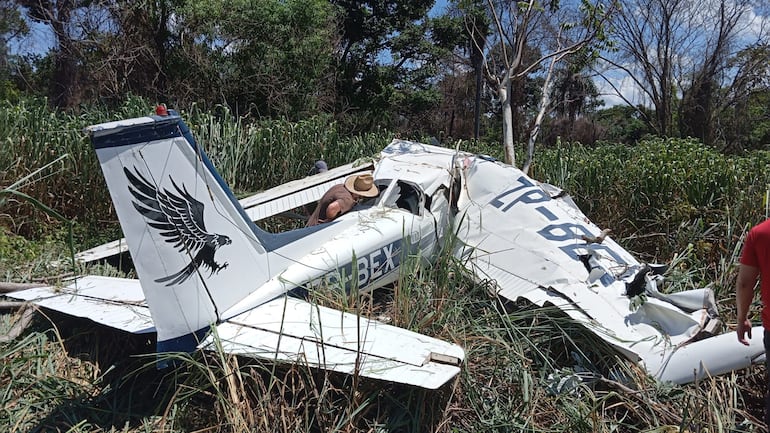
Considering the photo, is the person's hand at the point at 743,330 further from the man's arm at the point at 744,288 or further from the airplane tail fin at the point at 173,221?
the airplane tail fin at the point at 173,221

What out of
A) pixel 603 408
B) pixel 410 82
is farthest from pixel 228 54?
pixel 603 408

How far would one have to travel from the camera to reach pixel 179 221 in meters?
3.03

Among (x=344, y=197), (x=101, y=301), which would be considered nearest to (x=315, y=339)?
(x=101, y=301)

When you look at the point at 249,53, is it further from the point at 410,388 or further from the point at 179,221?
the point at 410,388

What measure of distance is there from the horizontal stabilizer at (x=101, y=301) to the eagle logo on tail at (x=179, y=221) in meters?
0.51

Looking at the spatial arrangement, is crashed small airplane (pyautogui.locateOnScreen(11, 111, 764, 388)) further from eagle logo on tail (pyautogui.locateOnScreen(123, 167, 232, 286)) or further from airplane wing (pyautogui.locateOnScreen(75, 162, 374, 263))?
airplane wing (pyautogui.locateOnScreen(75, 162, 374, 263))

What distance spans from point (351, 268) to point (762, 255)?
2.48 metres

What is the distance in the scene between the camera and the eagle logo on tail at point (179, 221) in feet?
9.37

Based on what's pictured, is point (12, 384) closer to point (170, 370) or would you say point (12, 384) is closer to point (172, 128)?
point (170, 370)

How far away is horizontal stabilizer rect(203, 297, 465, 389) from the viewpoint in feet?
9.18

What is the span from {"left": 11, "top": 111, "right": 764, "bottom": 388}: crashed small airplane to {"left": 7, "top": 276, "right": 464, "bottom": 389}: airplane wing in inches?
0.4

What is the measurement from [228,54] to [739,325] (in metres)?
13.1

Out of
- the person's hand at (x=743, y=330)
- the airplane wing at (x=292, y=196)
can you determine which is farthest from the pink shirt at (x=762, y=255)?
the airplane wing at (x=292, y=196)

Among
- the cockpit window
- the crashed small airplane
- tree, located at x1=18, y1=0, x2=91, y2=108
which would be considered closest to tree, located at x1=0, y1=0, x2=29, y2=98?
tree, located at x1=18, y1=0, x2=91, y2=108
